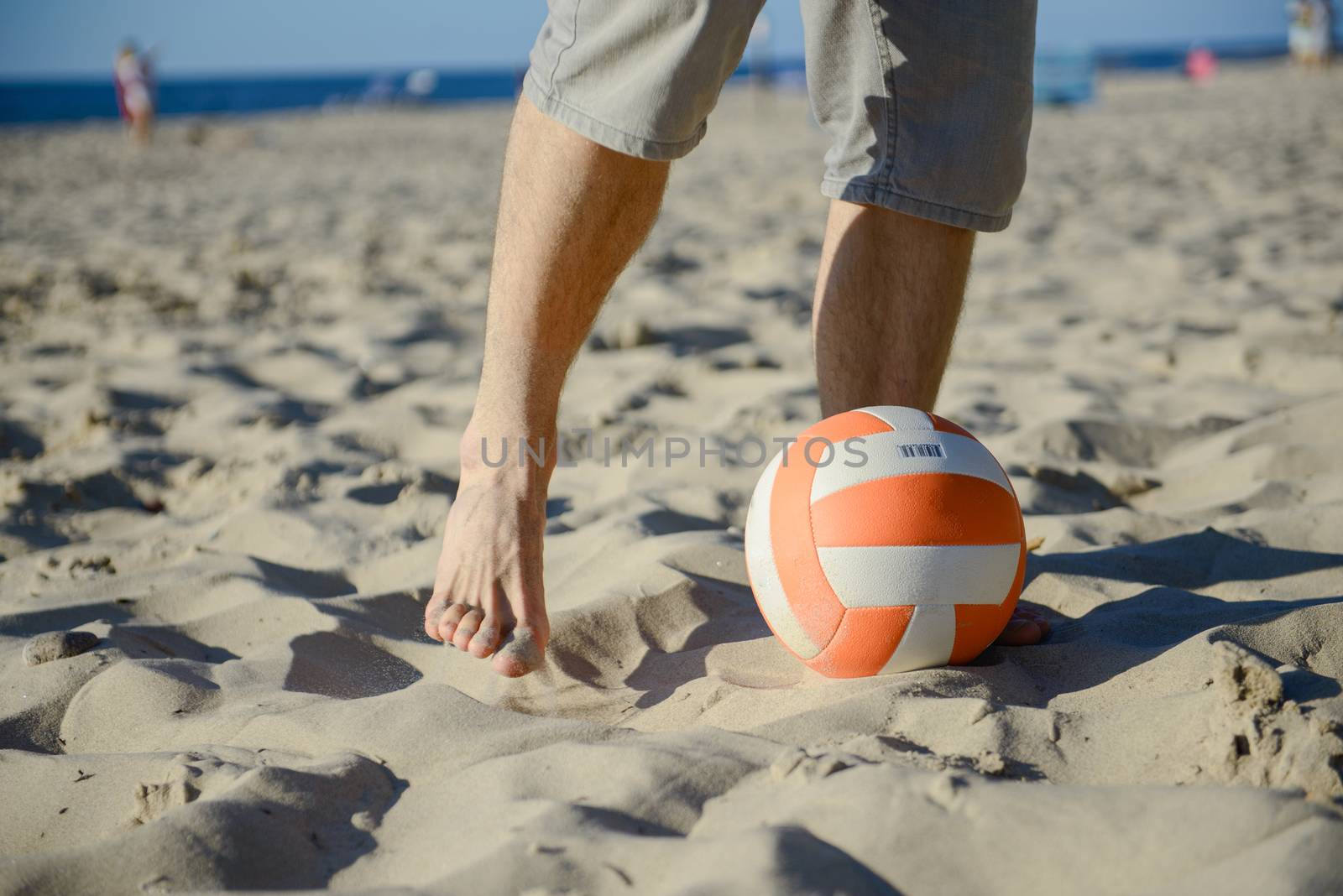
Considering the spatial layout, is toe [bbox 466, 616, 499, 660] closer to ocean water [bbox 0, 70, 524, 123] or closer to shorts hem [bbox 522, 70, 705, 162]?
shorts hem [bbox 522, 70, 705, 162]

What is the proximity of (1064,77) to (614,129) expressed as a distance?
689 inches

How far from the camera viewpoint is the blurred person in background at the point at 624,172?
1.63m

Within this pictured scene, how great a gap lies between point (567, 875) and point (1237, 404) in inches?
99.3

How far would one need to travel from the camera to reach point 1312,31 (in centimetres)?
2044

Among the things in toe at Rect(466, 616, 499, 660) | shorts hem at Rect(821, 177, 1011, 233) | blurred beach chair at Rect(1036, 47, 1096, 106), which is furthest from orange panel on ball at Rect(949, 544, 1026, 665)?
blurred beach chair at Rect(1036, 47, 1096, 106)

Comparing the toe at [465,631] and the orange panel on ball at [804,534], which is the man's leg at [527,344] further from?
the orange panel on ball at [804,534]

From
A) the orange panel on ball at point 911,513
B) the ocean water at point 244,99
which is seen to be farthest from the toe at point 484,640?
the ocean water at point 244,99

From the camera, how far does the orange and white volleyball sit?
1571 mm

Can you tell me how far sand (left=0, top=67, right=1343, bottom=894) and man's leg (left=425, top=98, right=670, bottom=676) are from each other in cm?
14

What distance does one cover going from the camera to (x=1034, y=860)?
3.58 ft

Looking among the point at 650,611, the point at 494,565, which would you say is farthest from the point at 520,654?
the point at 650,611

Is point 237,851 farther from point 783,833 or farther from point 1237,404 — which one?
point 1237,404

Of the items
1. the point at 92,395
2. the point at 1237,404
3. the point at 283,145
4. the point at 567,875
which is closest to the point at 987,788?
the point at 567,875

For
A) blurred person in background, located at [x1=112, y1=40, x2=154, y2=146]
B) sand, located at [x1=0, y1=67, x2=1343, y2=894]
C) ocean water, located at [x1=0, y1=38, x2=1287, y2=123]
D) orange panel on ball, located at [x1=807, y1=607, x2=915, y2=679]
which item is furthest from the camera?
ocean water, located at [x1=0, y1=38, x2=1287, y2=123]
